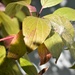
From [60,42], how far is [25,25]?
7 cm

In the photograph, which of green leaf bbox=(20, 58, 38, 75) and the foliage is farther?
green leaf bbox=(20, 58, 38, 75)

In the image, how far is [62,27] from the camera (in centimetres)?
36

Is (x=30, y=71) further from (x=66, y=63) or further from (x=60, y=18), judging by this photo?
(x=66, y=63)

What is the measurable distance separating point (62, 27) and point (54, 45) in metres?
0.04

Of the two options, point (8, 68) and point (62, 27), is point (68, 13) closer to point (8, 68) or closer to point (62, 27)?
point (62, 27)

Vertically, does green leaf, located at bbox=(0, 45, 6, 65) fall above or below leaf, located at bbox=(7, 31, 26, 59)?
below

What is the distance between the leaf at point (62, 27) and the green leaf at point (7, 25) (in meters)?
0.07

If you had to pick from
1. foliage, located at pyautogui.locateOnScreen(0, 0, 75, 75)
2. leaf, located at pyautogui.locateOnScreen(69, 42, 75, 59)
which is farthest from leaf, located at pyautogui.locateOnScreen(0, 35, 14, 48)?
leaf, located at pyautogui.locateOnScreen(69, 42, 75, 59)

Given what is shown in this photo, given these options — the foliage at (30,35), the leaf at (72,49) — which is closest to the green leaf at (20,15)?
the foliage at (30,35)

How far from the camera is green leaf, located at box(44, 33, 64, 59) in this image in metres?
0.34

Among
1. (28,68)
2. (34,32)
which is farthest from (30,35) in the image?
(28,68)

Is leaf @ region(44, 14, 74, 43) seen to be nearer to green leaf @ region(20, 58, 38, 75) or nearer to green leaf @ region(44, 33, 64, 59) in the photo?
green leaf @ region(44, 33, 64, 59)

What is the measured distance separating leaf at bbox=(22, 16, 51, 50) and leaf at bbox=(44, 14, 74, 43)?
0.03m

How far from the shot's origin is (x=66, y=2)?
1.85 metres
